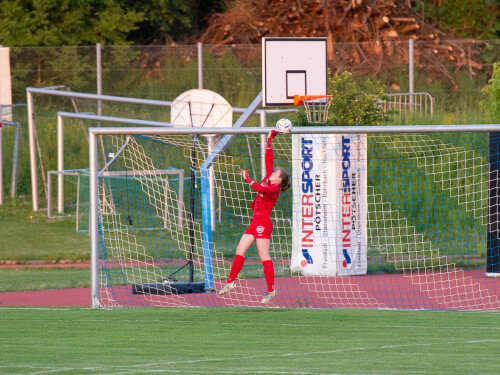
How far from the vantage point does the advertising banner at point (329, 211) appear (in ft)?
46.3

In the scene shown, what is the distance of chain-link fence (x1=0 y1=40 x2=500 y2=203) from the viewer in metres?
23.0

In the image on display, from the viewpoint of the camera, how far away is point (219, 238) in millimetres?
17547

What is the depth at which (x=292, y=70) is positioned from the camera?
1345cm

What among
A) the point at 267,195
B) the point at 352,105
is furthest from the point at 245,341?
the point at 352,105

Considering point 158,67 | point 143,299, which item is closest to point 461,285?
point 143,299

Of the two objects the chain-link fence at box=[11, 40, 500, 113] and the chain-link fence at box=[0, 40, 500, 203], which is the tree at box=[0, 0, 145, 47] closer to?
the chain-link fence at box=[0, 40, 500, 203]

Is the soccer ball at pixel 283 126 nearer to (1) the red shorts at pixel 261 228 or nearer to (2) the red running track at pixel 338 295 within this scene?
(1) the red shorts at pixel 261 228

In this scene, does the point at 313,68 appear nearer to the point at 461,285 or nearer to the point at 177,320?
the point at 461,285

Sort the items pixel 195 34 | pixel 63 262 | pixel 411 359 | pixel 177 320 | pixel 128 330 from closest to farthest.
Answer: pixel 411 359
pixel 128 330
pixel 177 320
pixel 63 262
pixel 195 34

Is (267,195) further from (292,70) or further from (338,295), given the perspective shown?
(292,70)

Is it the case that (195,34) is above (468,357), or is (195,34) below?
above

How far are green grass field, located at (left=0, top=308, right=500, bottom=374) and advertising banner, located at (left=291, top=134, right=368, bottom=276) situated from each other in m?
3.33

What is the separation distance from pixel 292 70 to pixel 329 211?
7.10 feet

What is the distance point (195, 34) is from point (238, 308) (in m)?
21.3
